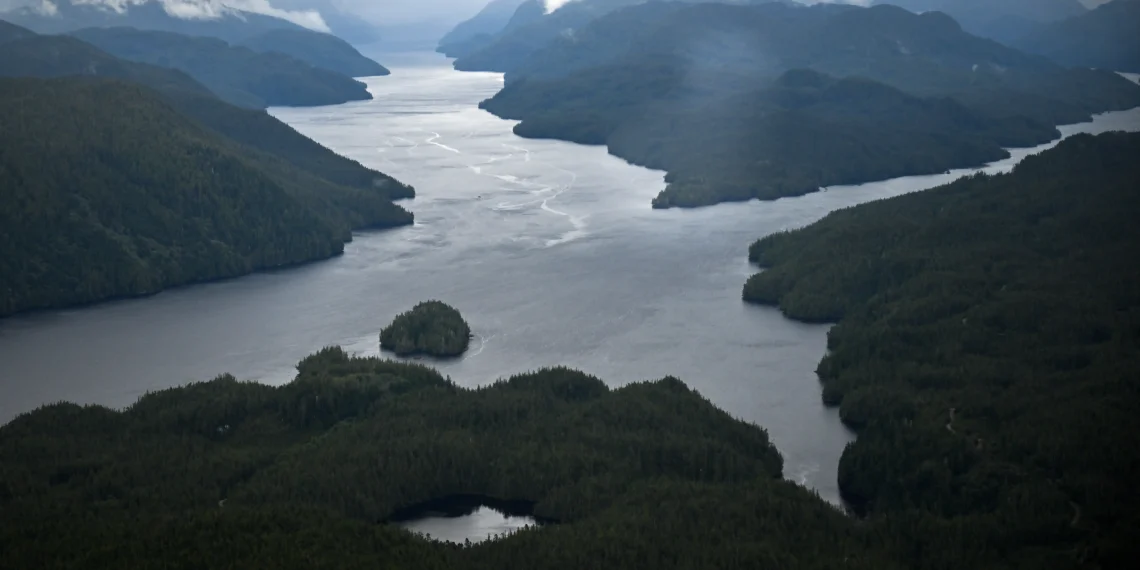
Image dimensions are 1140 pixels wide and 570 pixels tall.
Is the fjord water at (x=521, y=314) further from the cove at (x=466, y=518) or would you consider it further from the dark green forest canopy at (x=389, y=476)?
the cove at (x=466, y=518)

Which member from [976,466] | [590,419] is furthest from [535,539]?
[976,466]

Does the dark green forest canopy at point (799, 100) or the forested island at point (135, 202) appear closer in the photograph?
the forested island at point (135, 202)

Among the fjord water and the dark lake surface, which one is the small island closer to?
the fjord water

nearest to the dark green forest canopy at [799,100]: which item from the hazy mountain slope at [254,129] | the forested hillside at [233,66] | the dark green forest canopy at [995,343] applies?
the hazy mountain slope at [254,129]

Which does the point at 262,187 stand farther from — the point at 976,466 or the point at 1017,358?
the point at 976,466

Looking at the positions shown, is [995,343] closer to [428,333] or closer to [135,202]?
[428,333]

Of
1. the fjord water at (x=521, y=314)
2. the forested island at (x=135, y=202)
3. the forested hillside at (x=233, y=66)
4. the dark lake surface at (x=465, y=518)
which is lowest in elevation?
the dark lake surface at (x=465, y=518)

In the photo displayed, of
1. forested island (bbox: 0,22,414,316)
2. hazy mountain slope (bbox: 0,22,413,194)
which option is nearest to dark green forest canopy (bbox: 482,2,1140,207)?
hazy mountain slope (bbox: 0,22,413,194)

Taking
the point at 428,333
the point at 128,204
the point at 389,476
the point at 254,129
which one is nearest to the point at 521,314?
the point at 428,333
